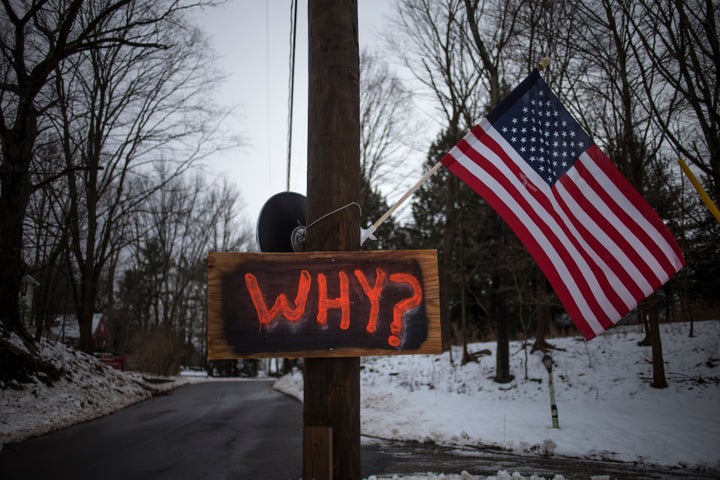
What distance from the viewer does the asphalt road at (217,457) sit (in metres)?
6.53

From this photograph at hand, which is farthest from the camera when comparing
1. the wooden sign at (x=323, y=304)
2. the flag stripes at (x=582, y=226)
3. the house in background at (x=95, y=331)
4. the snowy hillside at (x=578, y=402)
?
the house in background at (x=95, y=331)

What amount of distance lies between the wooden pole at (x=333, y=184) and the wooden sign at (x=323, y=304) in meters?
0.14

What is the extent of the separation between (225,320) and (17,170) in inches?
478

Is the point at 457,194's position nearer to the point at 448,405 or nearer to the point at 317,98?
the point at 448,405

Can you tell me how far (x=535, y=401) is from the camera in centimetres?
1291

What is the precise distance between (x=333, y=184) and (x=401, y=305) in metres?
0.97

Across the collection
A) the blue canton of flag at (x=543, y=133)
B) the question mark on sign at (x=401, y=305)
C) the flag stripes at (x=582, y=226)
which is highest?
the blue canton of flag at (x=543, y=133)

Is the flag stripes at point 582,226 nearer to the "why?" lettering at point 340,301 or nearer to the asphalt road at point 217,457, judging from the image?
the "why?" lettering at point 340,301

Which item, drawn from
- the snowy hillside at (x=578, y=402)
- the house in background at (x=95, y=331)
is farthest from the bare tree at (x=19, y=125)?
the house in background at (x=95, y=331)

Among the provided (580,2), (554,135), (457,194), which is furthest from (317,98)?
(457,194)

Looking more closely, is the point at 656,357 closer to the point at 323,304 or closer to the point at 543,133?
the point at 543,133

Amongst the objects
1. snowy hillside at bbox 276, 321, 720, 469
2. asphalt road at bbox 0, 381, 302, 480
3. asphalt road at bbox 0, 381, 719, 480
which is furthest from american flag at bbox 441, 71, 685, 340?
snowy hillside at bbox 276, 321, 720, 469

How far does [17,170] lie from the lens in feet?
40.2

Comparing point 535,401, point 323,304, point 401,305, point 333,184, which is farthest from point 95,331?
point 401,305
